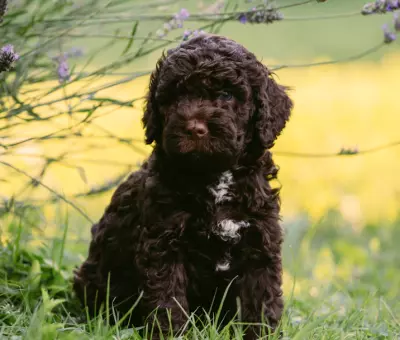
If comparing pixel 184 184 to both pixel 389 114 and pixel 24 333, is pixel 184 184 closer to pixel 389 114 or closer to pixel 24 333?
pixel 24 333

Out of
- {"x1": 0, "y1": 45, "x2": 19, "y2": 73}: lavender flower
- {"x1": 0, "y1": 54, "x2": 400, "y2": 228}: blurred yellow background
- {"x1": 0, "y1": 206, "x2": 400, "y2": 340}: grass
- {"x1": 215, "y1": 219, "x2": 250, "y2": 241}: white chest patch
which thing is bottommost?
{"x1": 0, "y1": 54, "x2": 400, "y2": 228}: blurred yellow background

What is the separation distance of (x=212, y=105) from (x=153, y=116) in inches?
15.2

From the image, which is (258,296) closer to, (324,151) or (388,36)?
(388,36)

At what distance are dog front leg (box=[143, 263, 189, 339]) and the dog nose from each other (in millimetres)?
627

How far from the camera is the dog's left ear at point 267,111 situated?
384 centimetres

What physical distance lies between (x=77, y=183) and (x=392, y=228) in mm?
2833

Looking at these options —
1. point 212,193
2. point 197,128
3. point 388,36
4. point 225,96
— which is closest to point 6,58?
point 197,128

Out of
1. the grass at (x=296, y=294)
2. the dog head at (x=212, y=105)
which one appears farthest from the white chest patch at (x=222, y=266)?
the dog head at (x=212, y=105)

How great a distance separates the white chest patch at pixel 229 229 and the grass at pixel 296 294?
0.38 m

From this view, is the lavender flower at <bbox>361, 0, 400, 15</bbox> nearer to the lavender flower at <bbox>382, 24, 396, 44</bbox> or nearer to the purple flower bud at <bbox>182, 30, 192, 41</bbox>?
the lavender flower at <bbox>382, 24, 396, 44</bbox>

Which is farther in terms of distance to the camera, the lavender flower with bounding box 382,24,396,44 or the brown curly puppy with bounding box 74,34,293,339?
the lavender flower with bounding box 382,24,396,44

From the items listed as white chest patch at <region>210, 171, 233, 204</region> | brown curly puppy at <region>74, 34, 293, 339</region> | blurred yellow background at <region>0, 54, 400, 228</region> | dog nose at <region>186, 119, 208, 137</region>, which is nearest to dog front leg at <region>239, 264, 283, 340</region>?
brown curly puppy at <region>74, 34, 293, 339</region>

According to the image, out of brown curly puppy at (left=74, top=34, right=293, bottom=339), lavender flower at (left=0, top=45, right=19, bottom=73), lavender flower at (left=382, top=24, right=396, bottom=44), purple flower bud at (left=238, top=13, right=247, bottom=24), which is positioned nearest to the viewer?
lavender flower at (left=0, top=45, right=19, bottom=73)

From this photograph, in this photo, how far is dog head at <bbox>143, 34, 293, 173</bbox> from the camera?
11.8 ft
